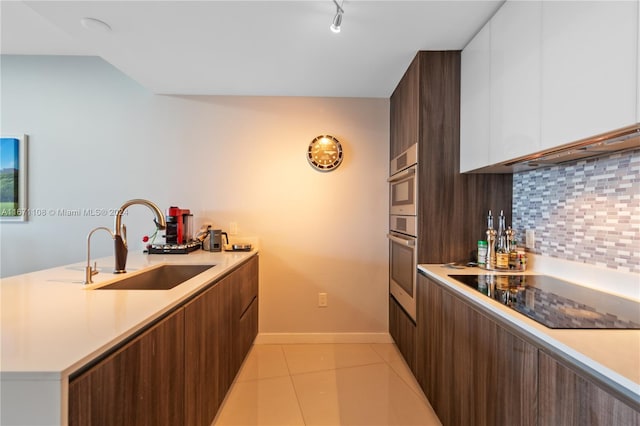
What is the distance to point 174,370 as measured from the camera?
115 cm

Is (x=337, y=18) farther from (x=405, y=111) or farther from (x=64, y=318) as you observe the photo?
(x=64, y=318)

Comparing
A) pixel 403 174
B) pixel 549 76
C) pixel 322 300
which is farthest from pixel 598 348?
pixel 322 300

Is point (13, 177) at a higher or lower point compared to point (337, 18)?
lower

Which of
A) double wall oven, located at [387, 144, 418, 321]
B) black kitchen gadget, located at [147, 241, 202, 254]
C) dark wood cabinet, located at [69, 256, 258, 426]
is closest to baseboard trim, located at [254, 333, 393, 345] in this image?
double wall oven, located at [387, 144, 418, 321]

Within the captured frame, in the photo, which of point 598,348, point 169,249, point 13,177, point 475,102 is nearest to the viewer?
point 598,348

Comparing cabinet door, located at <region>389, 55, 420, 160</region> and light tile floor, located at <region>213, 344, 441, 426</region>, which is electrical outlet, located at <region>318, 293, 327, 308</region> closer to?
light tile floor, located at <region>213, 344, 441, 426</region>

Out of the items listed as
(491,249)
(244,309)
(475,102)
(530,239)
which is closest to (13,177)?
(244,309)

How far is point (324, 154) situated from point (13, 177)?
9.22 ft

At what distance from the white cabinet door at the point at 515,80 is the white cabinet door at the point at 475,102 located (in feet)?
0.21

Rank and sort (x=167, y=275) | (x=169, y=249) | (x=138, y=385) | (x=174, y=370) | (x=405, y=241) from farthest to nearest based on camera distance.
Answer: (x=169, y=249) → (x=405, y=241) → (x=167, y=275) → (x=174, y=370) → (x=138, y=385)

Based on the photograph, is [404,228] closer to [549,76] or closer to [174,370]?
[549,76]

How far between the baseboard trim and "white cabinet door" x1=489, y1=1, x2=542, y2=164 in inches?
76.7

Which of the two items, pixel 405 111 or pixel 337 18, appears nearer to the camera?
pixel 337 18

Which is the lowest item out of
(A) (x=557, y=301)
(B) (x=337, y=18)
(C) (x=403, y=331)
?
(C) (x=403, y=331)
